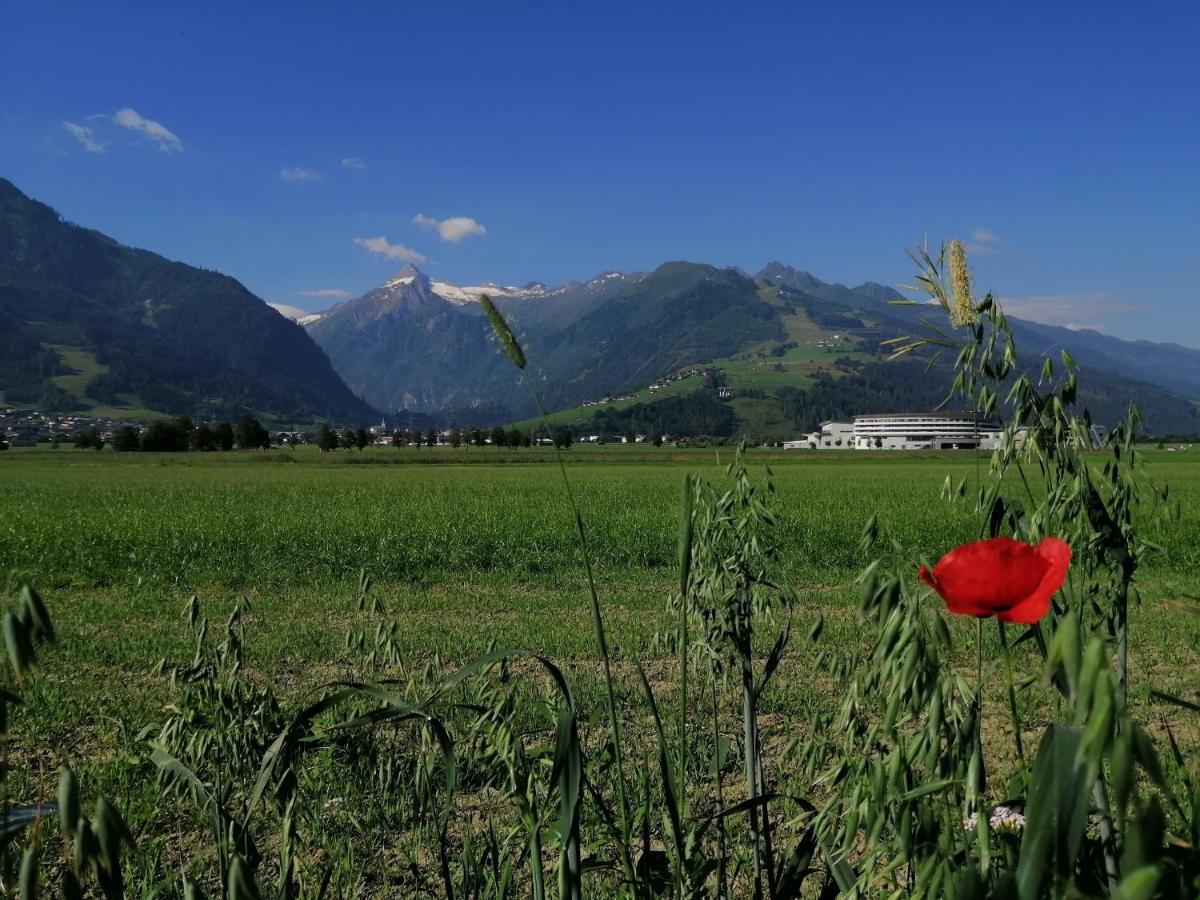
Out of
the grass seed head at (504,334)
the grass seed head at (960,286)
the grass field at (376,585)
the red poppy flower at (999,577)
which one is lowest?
the grass field at (376,585)

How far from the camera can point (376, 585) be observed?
13.0 m

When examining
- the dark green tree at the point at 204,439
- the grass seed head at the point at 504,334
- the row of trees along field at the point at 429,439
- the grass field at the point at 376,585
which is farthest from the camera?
the row of trees along field at the point at 429,439

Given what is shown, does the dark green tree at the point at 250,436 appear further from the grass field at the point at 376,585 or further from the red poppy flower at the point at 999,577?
the red poppy flower at the point at 999,577

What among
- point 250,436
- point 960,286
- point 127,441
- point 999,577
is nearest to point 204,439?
point 250,436

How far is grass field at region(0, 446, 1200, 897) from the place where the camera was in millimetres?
6922

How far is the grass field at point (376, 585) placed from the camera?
6.92 m

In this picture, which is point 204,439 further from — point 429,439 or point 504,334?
point 504,334

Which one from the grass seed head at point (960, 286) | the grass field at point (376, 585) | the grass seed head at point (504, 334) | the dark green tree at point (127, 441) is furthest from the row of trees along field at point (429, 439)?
the grass seed head at point (504, 334)

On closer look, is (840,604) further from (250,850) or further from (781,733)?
(250,850)

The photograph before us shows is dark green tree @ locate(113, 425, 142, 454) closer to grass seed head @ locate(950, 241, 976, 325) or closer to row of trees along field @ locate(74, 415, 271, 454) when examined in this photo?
row of trees along field @ locate(74, 415, 271, 454)

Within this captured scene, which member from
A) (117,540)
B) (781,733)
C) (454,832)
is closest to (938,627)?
(454,832)

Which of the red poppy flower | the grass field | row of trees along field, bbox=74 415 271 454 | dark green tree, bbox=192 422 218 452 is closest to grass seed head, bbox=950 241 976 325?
the grass field

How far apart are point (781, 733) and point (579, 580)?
9.55 meters

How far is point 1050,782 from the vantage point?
2.65ft
